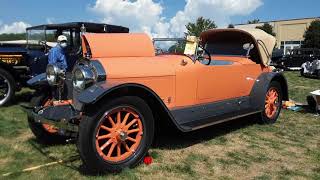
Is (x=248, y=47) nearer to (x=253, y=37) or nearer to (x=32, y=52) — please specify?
(x=253, y=37)

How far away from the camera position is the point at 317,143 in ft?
20.5

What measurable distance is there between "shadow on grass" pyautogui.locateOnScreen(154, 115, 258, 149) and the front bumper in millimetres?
1399

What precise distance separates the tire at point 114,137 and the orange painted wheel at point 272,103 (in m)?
3.32

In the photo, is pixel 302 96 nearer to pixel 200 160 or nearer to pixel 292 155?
pixel 292 155

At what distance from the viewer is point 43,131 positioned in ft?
19.2

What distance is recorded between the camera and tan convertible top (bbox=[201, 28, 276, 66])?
7383 mm

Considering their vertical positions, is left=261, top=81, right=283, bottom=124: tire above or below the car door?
below

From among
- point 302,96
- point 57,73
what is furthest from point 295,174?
point 302,96

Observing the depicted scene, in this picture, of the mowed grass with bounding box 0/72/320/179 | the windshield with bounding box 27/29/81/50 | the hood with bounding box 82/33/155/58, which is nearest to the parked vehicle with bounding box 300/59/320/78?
the mowed grass with bounding box 0/72/320/179

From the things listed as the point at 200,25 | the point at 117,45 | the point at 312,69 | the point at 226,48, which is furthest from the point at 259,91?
the point at 200,25

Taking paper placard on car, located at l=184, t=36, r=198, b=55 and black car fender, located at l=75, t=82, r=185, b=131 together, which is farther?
paper placard on car, located at l=184, t=36, r=198, b=55

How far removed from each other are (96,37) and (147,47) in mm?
698

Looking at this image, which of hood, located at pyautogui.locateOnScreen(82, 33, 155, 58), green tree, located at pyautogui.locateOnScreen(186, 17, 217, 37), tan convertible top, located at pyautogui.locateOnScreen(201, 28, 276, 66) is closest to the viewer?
hood, located at pyautogui.locateOnScreen(82, 33, 155, 58)

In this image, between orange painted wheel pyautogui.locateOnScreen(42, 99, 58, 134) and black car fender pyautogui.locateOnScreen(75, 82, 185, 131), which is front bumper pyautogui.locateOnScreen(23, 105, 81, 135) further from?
orange painted wheel pyautogui.locateOnScreen(42, 99, 58, 134)
